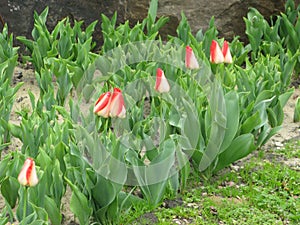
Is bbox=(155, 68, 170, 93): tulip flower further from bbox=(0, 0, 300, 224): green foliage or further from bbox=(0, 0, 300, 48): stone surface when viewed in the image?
bbox=(0, 0, 300, 48): stone surface

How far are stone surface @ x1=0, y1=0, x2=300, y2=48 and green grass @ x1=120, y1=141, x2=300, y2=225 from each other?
5.80 feet

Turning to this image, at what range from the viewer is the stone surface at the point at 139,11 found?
5500mm

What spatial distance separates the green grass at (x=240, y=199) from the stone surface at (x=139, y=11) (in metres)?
1.77

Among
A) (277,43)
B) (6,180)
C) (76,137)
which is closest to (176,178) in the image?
(76,137)

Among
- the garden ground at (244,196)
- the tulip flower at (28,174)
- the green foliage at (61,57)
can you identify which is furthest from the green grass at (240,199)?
the green foliage at (61,57)

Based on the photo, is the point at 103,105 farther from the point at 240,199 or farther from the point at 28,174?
the point at 240,199

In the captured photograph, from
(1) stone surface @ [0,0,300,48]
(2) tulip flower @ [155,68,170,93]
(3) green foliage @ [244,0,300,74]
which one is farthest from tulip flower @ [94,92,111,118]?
(1) stone surface @ [0,0,300,48]

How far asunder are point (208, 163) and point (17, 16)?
7.66ft

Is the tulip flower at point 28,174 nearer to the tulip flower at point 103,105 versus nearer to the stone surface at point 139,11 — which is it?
the tulip flower at point 103,105

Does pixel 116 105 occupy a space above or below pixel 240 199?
above

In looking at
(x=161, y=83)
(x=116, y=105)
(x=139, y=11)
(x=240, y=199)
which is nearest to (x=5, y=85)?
(x=161, y=83)

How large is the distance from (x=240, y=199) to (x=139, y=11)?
2304 millimetres

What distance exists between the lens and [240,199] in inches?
150

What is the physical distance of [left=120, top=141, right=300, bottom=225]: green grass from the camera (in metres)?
3.60
